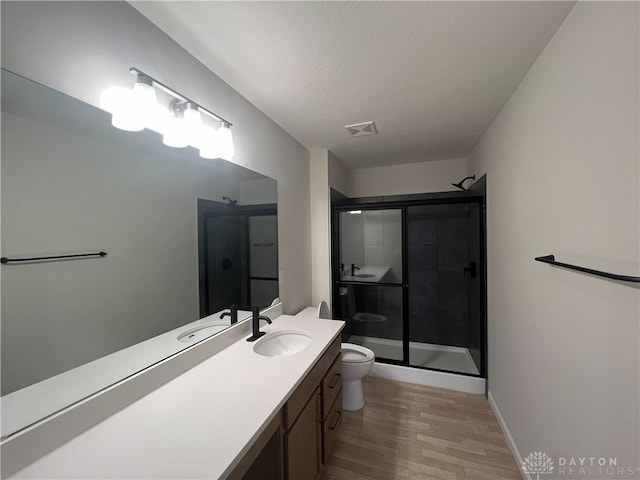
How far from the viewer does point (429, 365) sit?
2.73 meters

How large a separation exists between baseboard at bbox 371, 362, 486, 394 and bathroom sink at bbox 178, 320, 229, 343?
Result: 190 cm

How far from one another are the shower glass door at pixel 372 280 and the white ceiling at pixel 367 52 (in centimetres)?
128

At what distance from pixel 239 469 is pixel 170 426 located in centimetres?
27

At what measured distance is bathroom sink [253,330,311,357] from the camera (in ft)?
5.12

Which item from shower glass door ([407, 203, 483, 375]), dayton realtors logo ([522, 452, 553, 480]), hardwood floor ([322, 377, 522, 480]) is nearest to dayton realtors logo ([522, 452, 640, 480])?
dayton realtors logo ([522, 452, 553, 480])

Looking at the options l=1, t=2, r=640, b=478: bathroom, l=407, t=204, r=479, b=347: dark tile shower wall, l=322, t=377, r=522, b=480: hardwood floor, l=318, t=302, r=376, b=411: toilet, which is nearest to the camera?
l=1, t=2, r=640, b=478: bathroom

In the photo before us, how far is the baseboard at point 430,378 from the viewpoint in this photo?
236 cm

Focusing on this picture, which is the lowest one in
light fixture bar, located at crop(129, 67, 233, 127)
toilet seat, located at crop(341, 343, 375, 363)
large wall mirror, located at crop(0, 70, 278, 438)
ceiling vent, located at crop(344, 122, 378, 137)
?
toilet seat, located at crop(341, 343, 375, 363)

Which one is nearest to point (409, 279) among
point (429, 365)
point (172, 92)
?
point (429, 365)

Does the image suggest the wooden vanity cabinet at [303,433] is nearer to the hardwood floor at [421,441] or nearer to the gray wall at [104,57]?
the hardwood floor at [421,441]

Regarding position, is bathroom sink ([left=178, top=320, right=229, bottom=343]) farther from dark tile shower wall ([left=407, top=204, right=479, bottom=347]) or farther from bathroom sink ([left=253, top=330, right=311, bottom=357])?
dark tile shower wall ([left=407, top=204, right=479, bottom=347])

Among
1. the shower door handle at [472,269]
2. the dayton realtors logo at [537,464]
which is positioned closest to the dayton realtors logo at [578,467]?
the dayton realtors logo at [537,464]

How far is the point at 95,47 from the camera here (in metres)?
0.90

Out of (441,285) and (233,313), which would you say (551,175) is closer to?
(233,313)
